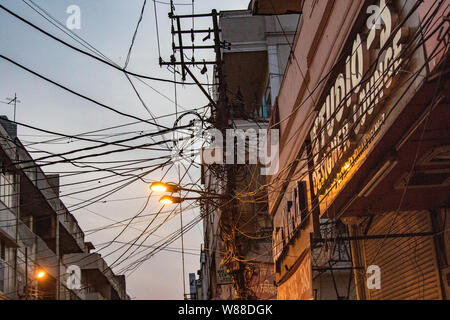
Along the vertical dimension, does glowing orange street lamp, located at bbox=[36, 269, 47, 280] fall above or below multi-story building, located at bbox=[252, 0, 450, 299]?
above

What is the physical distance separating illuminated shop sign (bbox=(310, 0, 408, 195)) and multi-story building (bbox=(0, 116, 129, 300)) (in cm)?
922

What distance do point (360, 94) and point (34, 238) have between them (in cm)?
2429

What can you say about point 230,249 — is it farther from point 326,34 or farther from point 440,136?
point 440,136

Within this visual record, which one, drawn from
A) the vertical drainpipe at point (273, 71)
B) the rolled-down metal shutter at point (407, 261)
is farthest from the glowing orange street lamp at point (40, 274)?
the rolled-down metal shutter at point (407, 261)

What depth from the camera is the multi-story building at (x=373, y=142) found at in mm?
6152

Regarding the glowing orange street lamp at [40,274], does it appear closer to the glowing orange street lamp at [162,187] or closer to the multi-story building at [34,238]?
the multi-story building at [34,238]

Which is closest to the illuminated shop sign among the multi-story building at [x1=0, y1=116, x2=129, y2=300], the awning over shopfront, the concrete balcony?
the awning over shopfront

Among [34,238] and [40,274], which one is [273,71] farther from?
[40,274]

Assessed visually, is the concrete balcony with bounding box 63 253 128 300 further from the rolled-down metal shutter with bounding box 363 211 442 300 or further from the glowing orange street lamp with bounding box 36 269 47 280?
the rolled-down metal shutter with bounding box 363 211 442 300

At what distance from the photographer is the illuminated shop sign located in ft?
21.7

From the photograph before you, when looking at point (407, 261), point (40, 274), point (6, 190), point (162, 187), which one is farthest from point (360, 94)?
point (40, 274)

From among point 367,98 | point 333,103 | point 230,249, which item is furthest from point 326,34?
point 230,249
